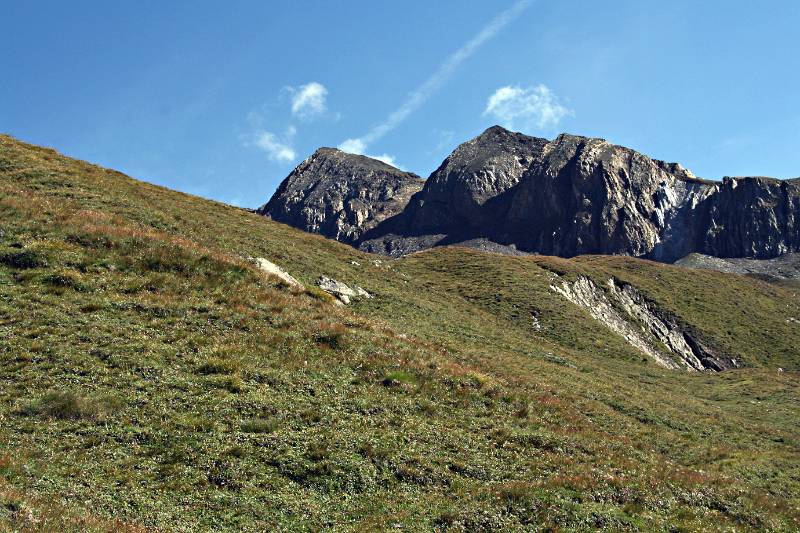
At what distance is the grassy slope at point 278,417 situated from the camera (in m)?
13.8

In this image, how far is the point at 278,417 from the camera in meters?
17.9

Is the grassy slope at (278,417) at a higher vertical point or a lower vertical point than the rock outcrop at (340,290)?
lower

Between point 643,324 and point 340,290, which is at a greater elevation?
point 643,324

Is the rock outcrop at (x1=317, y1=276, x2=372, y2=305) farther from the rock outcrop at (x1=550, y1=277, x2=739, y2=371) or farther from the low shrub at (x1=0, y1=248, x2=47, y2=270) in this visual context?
the rock outcrop at (x1=550, y1=277, x2=739, y2=371)

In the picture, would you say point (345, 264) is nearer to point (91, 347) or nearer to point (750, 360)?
point (91, 347)

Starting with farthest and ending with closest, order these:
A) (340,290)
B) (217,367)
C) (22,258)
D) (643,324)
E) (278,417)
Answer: (643,324) < (340,290) < (22,258) < (217,367) < (278,417)

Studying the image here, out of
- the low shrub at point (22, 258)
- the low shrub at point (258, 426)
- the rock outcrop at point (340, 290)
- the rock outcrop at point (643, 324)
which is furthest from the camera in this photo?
the rock outcrop at point (643, 324)

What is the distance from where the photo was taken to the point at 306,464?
15.6 m

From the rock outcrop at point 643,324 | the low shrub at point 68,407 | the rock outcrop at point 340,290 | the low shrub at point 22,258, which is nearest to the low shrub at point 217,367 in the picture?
the low shrub at point 68,407

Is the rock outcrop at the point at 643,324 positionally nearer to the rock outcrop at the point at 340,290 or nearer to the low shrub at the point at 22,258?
the rock outcrop at the point at 340,290

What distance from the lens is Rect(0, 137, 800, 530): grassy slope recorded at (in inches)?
543

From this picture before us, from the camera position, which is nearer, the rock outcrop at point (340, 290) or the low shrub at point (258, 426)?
the low shrub at point (258, 426)

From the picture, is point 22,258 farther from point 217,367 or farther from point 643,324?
point 643,324

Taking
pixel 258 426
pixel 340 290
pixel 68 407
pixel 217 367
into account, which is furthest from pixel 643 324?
pixel 68 407
